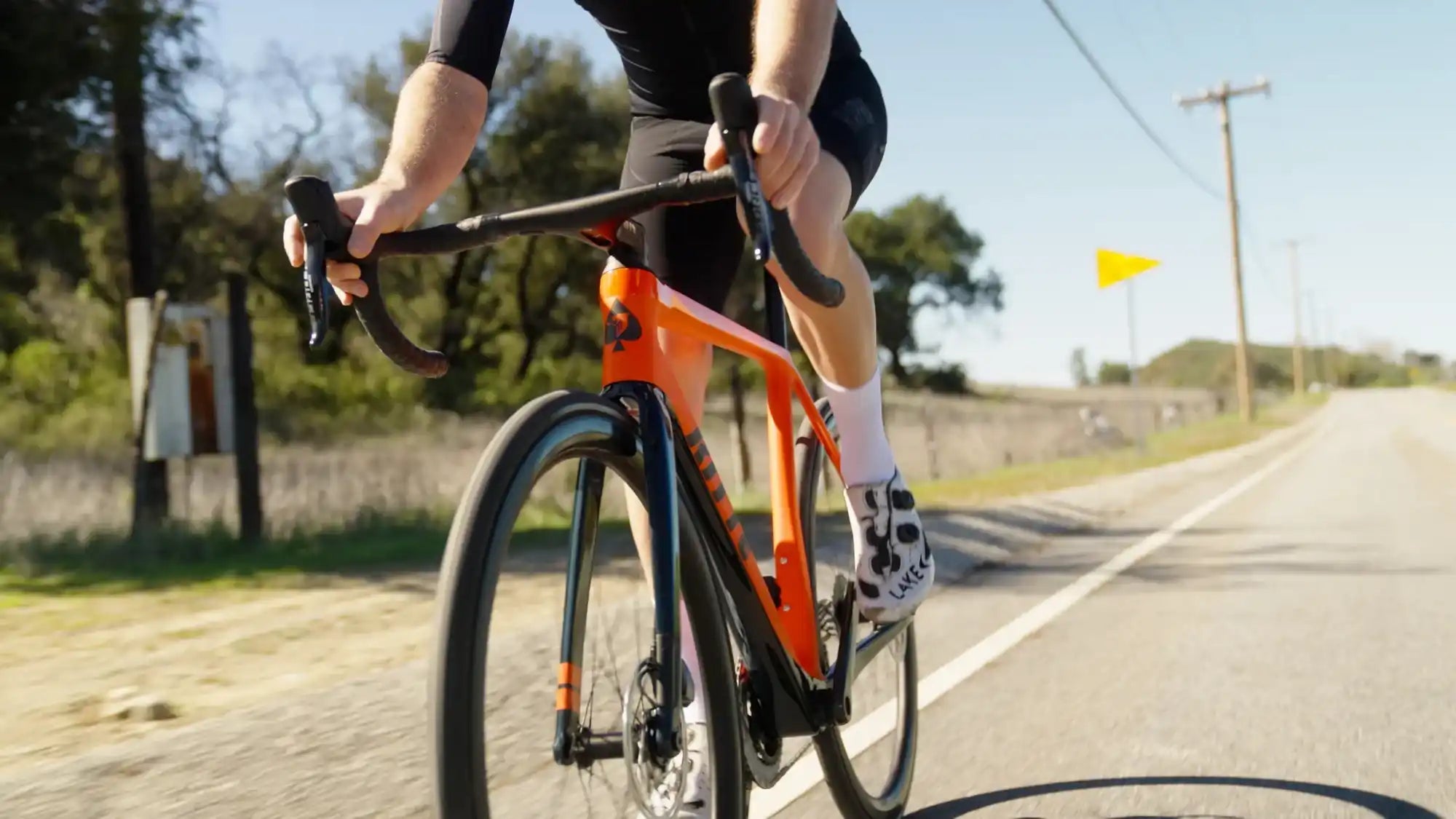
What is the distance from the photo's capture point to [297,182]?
1282 mm

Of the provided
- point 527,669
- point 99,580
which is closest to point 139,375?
point 99,580

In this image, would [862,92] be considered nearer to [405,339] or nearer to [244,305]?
[405,339]

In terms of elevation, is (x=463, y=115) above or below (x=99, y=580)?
above

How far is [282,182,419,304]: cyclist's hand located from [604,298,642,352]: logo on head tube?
0.28 m

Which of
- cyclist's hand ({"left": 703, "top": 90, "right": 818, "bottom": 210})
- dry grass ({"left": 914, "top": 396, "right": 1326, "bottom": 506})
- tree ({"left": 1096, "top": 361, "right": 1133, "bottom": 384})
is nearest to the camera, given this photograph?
cyclist's hand ({"left": 703, "top": 90, "right": 818, "bottom": 210})

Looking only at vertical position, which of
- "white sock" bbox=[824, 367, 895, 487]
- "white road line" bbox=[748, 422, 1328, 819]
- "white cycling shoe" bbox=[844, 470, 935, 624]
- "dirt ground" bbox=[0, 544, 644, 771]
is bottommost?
"white road line" bbox=[748, 422, 1328, 819]

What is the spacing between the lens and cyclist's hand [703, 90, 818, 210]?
127 cm

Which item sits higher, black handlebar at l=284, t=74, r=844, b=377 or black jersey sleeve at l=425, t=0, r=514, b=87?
black jersey sleeve at l=425, t=0, r=514, b=87

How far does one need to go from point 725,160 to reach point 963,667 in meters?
2.52

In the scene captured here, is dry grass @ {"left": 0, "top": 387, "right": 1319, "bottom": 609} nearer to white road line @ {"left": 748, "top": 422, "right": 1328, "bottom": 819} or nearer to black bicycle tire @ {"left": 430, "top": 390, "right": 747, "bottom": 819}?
white road line @ {"left": 748, "top": 422, "right": 1328, "bottom": 819}

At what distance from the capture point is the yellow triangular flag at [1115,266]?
16.0 meters

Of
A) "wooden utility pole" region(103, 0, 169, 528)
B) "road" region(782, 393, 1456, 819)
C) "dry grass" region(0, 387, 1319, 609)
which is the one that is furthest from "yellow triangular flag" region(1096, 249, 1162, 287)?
"wooden utility pole" region(103, 0, 169, 528)

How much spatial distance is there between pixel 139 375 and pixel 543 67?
48.3 ft

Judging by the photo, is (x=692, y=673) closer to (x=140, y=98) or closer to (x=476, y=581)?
(x=476, y=581)
